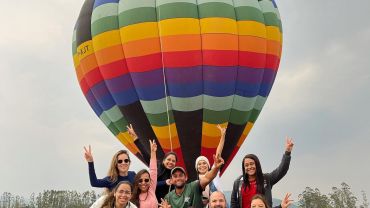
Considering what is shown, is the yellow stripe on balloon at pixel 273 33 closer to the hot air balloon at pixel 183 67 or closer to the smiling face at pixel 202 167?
the hot air balloon at pixel 183 67

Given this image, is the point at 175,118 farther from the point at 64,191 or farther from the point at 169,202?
the point at 64,191

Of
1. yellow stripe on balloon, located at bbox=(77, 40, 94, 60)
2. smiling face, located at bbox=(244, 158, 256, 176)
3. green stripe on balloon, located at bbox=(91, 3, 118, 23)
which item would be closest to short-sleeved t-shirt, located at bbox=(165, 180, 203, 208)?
smiling face, located at bbox=(244, 158, 256, 176)

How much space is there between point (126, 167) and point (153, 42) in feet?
22.9

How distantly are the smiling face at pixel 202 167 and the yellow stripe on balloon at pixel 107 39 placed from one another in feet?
24.6

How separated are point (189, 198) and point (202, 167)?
0.71 meters

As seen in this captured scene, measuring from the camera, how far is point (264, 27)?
13.5m

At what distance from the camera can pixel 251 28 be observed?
13047 mm

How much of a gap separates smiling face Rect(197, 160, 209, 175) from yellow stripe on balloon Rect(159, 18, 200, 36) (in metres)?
6.76

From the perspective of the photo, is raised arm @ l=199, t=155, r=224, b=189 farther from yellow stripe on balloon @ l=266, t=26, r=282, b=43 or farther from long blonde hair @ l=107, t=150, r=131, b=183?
yellow stripe on balloon @ l=266, t=26, r=282, b=43

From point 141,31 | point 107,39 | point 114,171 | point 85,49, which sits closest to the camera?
point 114,171

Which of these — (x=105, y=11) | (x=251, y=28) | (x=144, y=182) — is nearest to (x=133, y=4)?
(x=105, y=11)

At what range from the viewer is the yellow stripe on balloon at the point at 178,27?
40.4 feet

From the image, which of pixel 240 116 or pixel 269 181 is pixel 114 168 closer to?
pixel 269 181

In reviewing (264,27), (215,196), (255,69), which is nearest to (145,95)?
(255,69)
